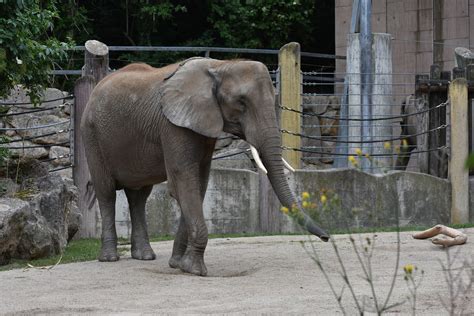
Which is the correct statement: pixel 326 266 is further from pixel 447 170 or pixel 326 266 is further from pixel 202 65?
pixel 447 170

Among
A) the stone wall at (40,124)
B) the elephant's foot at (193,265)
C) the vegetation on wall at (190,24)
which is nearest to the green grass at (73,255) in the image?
the elephant's foot at (193,265)

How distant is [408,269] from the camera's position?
469cm

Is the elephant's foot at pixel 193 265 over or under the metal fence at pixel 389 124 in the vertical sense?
under

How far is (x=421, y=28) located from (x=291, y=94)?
17.3ft

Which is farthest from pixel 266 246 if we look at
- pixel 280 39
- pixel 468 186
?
pixel 280 39

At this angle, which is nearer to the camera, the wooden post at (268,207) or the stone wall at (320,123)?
the wooden post at (268,207)

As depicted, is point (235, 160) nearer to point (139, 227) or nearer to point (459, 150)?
point (459, 150)

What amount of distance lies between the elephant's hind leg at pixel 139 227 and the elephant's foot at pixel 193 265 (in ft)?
3.56

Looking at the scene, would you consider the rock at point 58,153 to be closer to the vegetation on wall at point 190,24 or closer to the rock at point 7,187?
the vegetation on wall at point 190,24

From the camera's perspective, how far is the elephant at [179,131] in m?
9.00

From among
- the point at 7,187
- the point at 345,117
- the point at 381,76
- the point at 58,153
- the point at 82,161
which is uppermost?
the point at 381,76

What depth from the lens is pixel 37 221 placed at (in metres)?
10.5

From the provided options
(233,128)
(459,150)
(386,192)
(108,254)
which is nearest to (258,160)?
(233,128)

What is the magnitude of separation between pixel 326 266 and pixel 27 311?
298cm
